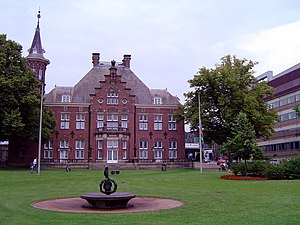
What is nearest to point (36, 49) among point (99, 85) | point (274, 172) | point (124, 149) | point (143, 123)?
point (99, 85)

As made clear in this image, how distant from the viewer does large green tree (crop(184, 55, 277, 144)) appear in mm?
50938

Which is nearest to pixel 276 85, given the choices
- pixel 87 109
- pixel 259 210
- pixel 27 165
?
pixel 87 109

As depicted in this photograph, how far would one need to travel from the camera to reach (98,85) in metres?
67.5

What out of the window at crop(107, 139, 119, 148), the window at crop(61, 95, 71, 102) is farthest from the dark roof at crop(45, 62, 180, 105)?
the window at crop(107, 139, 119, 148)

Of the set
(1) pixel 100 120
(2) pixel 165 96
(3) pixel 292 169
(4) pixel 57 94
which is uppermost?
(2) pixel 165 96

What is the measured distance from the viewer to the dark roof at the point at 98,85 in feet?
213

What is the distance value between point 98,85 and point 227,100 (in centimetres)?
2608

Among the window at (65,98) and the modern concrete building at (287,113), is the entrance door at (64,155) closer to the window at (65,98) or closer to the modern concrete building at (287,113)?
the window at (65,98)

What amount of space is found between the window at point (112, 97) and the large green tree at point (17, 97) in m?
13.6

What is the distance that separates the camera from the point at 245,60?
179 ft

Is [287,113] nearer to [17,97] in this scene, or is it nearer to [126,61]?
[126,61]

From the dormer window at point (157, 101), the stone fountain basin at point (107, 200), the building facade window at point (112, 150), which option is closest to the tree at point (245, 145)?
the stone fountain basin at point (107, 200)

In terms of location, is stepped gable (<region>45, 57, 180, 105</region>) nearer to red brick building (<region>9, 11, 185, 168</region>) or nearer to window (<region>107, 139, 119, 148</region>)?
red brick building (<region>9, 11, 185, 168</region>)

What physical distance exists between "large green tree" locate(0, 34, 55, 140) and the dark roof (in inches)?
507
